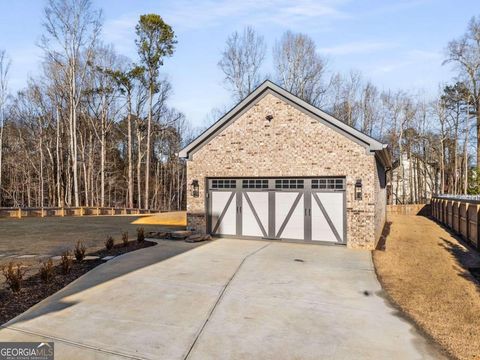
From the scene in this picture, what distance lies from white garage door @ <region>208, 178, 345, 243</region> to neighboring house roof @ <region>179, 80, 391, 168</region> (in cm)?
162

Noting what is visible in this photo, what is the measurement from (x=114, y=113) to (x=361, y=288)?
32354mm

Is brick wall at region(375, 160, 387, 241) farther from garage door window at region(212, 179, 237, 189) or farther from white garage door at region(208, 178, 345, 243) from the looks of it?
garage door window at region(212, 179, 237, 189)

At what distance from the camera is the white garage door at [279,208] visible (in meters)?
12.5

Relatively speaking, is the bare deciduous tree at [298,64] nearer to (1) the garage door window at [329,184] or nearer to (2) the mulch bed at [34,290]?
(1) the garage door window at [329,184]

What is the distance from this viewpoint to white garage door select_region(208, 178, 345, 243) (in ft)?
40.9

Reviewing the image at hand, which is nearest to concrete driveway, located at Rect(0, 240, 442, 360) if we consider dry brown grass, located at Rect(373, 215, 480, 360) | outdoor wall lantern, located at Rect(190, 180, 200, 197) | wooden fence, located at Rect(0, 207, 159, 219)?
dry brown grass, located at Rect(373, 215, 480, 360)

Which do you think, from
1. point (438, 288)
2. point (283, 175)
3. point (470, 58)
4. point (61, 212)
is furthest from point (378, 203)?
point (470, 58)

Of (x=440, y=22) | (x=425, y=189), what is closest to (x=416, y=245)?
(x=440, y=22)

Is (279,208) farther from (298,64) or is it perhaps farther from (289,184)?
(298,64)

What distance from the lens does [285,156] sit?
13.1 meters

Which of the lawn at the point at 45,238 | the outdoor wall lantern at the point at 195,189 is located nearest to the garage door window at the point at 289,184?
the outdoor wall lantern at the point at 195,189

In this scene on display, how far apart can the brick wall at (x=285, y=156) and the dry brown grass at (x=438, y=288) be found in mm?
1823

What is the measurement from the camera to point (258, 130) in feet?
44.9

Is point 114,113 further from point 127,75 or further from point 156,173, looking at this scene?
point 156,173
